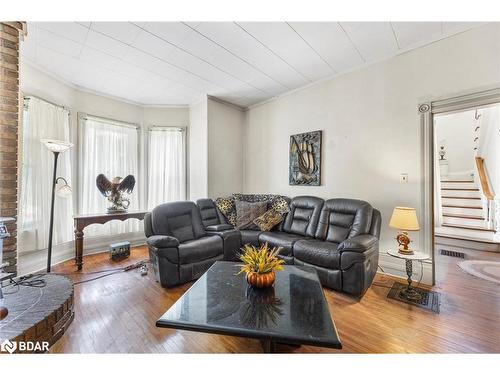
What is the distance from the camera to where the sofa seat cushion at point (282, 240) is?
277cm

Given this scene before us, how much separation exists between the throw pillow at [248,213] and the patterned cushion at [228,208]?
3.7 inches

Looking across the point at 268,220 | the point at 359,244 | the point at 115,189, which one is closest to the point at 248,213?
the point at 268,220

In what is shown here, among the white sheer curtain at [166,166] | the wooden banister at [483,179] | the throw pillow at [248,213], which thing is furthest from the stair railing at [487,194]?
the white sheer curtain at [166,166]

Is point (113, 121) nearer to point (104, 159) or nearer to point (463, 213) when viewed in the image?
point (104, 159)

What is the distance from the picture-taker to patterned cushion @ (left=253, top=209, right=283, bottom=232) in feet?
11.1

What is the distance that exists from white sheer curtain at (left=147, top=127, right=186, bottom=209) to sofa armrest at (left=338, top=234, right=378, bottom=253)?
10.6ft

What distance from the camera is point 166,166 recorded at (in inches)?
171

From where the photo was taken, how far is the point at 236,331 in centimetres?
115

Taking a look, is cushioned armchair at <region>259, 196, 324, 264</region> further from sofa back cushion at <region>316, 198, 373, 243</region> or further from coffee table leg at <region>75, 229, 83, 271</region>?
coffee table leg at <region>75, 229, 83, 271</region>

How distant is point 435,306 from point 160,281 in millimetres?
2816

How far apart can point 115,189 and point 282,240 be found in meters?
2.80

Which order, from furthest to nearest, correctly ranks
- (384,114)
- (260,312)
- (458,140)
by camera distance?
(458,140) → (384,114) → (260,312)

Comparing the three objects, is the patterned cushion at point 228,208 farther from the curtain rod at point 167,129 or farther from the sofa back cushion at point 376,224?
the sofa back cushion at point 376,224

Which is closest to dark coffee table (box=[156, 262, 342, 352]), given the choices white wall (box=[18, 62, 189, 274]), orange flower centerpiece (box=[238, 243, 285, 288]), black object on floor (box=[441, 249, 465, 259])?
orange flower centerpiece (box=[238, 243, 285, 288])
